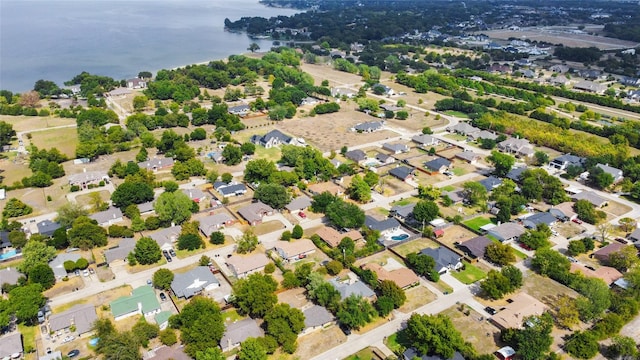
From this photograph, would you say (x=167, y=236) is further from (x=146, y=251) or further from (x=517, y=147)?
(x=517, y=147)

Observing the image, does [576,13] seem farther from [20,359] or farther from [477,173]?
[20,359]

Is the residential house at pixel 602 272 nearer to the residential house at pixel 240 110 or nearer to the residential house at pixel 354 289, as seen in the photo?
the residential house at pixel 354 289

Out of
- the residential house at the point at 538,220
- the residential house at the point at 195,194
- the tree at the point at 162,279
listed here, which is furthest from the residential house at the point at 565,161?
the tree at the point at 162,279

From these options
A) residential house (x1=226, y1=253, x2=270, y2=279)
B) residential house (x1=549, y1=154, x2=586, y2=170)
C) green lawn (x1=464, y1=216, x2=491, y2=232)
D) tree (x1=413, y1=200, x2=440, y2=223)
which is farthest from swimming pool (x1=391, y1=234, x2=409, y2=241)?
residential house (x1=549, y1=154, x2=586, y2=170)

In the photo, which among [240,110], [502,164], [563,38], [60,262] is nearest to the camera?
[60,262]

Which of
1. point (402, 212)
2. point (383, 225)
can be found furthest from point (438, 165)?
point (383, 225)

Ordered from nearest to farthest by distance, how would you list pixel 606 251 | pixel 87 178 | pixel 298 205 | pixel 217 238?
pixel 606 251 < pixel 217 238 < pixel 298 205 < pixel 87 178

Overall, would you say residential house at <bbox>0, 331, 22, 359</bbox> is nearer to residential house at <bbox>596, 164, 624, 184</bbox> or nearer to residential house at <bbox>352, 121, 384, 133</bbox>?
residential house at <bbox>352, 121, 384, 133</bbox>
